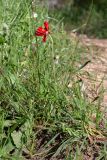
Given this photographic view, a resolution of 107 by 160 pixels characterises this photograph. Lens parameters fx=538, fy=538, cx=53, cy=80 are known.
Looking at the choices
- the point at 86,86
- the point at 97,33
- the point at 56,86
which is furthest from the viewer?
the point at 97,33

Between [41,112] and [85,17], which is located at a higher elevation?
[41,112]

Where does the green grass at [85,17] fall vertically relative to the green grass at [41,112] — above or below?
below

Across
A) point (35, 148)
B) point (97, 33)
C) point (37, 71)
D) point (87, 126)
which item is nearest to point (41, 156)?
point (35, 148)

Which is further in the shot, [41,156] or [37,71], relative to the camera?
[37,71]

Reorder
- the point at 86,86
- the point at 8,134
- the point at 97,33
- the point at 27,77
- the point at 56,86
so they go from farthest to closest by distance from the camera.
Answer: the point at 97,33 < the point at 86,86 < the point at 27,77 < the point at 56,86 < the point at 8,134

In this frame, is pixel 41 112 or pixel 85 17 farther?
pixel 85 17

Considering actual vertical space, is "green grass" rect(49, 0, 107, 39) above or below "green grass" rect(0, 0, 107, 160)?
below

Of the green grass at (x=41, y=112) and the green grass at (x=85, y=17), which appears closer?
the green grass at (x=41, y=112)

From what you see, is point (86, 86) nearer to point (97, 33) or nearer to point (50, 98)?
point (50, 98)

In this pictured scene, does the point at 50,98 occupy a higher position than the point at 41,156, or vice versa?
the point at 50,98

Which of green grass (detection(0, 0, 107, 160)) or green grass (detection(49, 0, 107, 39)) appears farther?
green grass (detection(49, 0, 107, 39))
